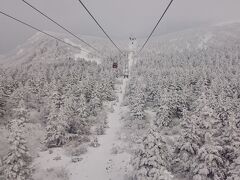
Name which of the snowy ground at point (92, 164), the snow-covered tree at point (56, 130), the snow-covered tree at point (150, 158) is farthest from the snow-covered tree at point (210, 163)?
the snow-covered tree at point (56, 130)

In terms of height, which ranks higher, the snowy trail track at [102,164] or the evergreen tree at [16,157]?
the evergreen tree at [16,157]

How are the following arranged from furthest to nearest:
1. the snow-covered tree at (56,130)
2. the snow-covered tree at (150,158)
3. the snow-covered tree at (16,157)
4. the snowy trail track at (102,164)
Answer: the snow-covered tree at (56,130), the snowy trail track at (102,164), the snow-covered tree at (16,157), the snow-covered tree at (150,158)

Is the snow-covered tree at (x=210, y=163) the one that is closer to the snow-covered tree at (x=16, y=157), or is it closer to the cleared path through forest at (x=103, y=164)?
the cleared path through forest at (x=103, y=164)

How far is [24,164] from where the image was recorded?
22.1 metres

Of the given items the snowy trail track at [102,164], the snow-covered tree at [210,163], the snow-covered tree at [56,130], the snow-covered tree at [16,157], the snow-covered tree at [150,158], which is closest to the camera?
the snow-covered tree at [150,158]

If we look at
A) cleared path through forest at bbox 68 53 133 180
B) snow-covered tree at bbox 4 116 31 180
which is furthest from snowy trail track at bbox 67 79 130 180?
snow-covered tree at bbox 4 116 31 180

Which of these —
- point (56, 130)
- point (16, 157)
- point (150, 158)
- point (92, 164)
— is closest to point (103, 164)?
point (92, 164)

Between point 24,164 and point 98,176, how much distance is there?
27.9 feet

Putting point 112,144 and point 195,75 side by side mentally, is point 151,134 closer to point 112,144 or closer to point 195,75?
point 112,144

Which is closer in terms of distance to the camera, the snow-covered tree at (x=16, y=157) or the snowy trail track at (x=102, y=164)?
the snow-covered tree at (x=16, y=157)

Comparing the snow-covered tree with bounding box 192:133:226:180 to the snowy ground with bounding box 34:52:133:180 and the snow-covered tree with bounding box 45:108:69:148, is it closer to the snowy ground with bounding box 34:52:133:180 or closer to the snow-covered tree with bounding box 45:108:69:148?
the snowy ground with bounding box 34:52:133:180

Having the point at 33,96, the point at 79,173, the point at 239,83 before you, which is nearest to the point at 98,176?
the point at 79,173

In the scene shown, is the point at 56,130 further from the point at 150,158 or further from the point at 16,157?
the point at 150,158

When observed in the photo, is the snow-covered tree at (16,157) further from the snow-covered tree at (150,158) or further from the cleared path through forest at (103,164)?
the snow-covered tree at (150,158)
